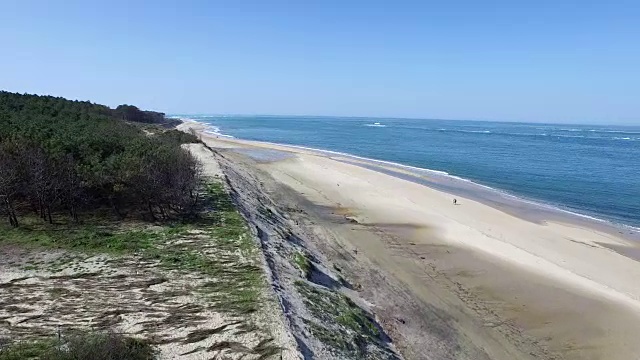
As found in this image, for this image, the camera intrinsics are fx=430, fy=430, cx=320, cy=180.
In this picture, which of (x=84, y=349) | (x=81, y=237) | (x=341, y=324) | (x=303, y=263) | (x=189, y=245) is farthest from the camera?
(x=303, y=263)

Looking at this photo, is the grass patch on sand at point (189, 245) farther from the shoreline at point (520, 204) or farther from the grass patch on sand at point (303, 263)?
the shoreline at point (520, 204)

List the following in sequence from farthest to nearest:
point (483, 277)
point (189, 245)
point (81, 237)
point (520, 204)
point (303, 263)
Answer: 1. point (520, 204)
2. point (483, 277)
3. point (303, 263)
4. point (81, 237)
5. point (189, 245)

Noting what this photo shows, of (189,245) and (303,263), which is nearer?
(189,245)

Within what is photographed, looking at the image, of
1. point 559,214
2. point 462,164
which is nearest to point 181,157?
point 559,214

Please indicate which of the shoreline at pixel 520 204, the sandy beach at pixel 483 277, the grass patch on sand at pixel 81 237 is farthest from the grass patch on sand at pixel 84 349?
the shoreline at pixel 520 204

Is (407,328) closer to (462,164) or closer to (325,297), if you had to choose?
(325,297)

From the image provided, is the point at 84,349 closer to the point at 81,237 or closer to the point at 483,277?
the point at 81,237

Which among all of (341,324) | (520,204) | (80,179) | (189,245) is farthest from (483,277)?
(520,204)
